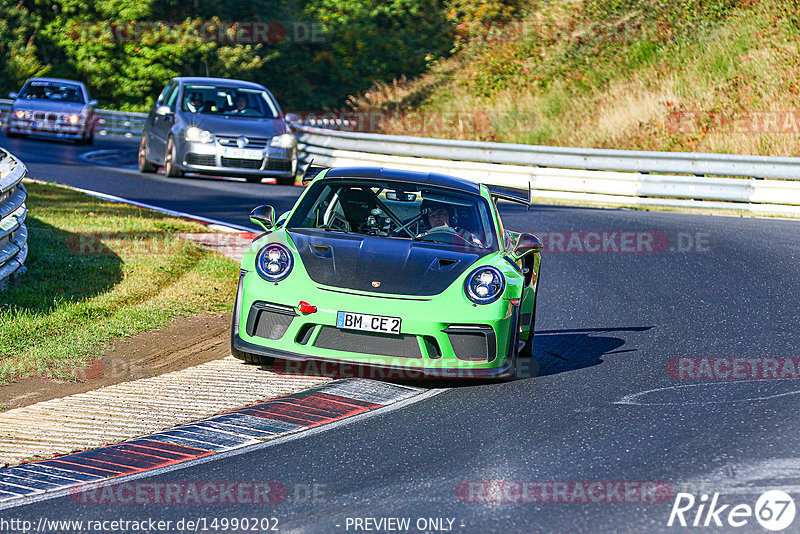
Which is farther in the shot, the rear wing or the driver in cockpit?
the rear wing

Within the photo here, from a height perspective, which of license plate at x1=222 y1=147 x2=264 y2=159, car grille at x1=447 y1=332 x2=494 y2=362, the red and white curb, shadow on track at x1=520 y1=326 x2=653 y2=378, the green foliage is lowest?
the red and white curb

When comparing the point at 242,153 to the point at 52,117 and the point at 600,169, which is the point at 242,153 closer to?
the point at 600,169

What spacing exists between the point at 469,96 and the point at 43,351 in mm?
23405

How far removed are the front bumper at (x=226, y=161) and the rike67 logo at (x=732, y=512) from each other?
15.2 metres

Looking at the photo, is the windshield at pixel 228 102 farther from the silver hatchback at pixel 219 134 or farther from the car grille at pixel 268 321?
the car grille at pixel 268 321

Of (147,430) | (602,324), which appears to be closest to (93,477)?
(147,430)

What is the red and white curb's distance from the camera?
17.8ft

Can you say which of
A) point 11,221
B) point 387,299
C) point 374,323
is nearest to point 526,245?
point 387,299

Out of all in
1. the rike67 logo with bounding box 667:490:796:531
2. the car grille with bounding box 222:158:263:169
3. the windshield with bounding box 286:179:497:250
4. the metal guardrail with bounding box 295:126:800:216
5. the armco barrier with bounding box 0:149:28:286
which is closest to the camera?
the rike67 logo with bounding box 667:490:796:531

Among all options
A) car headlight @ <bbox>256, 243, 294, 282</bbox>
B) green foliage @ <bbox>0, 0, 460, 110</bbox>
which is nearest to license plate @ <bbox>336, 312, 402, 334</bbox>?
car headlight @ <bbox>256, 243, 294, 282</bbox>

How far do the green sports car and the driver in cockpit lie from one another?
3cm

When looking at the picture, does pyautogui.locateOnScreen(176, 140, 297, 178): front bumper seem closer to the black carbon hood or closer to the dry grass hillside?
the dry grass hillside

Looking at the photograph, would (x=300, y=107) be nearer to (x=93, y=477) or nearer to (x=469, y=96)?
(x=469, y=96)

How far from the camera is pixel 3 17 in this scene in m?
43.5
